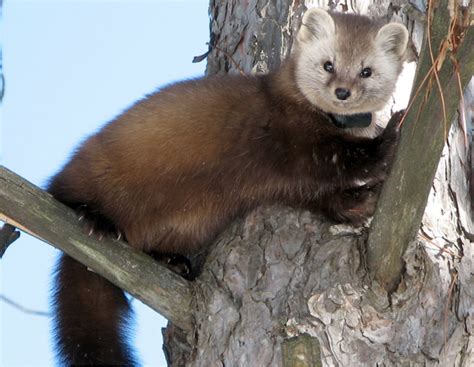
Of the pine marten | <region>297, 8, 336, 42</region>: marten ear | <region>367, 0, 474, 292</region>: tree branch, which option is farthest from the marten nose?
<region>367, 0, 474, 292</region>: tree branch

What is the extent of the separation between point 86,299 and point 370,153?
1728 millimetres

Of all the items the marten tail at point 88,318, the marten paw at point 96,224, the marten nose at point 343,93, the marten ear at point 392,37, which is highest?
the marten ear at point 392,37

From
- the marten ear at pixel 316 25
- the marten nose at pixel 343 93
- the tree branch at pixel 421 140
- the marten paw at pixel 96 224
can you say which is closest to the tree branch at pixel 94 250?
the marten paw at pixel 96 224

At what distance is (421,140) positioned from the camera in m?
3.50

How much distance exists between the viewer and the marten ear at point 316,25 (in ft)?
15.6

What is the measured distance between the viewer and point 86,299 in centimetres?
470

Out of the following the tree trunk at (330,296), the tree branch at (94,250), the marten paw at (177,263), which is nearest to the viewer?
the tree trunk at (330,296)

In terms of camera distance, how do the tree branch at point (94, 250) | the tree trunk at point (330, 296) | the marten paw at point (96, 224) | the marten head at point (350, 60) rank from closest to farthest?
the tree trunk at point (330, 296)
the tree branch at point (94, 250)
the marten paw at point (96, 224)
the marten head at point (350, 60)

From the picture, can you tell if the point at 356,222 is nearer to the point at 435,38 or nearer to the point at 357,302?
the point at 357,302

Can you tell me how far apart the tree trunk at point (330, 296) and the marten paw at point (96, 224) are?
20.2 inches

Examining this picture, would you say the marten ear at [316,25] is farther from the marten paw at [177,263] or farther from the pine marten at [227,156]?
the marten paw at [177,263]

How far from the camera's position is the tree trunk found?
151 inches

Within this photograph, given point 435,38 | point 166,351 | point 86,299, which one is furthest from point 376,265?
point 86,299

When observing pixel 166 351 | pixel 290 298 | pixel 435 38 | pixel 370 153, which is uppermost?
pixel 435 38
